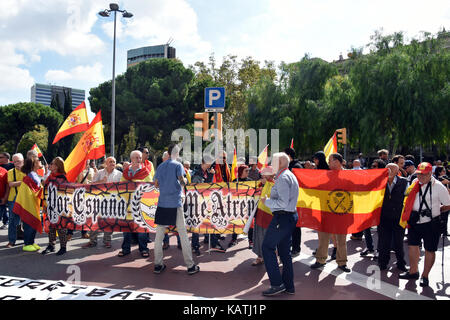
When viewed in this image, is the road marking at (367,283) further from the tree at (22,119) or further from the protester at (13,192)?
the tree at (22,119)

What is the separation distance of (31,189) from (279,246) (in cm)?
520

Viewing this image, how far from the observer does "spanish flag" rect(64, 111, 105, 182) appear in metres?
7.66

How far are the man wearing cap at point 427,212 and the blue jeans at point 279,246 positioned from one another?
195 cm

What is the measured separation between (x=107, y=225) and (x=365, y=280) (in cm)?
456

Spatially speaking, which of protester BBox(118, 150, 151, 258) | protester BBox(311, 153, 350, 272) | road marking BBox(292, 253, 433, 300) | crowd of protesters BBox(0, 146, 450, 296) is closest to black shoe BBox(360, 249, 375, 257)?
crowd of protesters BBox(0, 146, 450, 296)

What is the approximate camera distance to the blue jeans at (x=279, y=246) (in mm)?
4863

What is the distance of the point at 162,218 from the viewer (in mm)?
Answer: 5750

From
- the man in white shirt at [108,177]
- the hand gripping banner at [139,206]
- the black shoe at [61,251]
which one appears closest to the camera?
the hand gripping banner at [139,206]

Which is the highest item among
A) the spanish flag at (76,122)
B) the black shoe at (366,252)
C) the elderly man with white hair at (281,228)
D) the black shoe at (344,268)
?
the spanish flag at (76,122)

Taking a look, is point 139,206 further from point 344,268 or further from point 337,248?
Result: point 344,268

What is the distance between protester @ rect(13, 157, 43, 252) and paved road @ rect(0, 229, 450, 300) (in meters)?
0.22

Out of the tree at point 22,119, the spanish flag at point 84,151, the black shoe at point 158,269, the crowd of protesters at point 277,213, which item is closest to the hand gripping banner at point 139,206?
the crowd of protesters at point 277,213

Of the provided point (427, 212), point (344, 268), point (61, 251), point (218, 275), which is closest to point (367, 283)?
point (344, 268)

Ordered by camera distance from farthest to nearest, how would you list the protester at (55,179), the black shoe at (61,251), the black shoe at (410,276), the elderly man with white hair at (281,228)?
1. the protester at (55,179)
2. the black shoe at (61,251)
3. the black shoe at (410,276)
4. the elderly man with white hair at (281,228)
